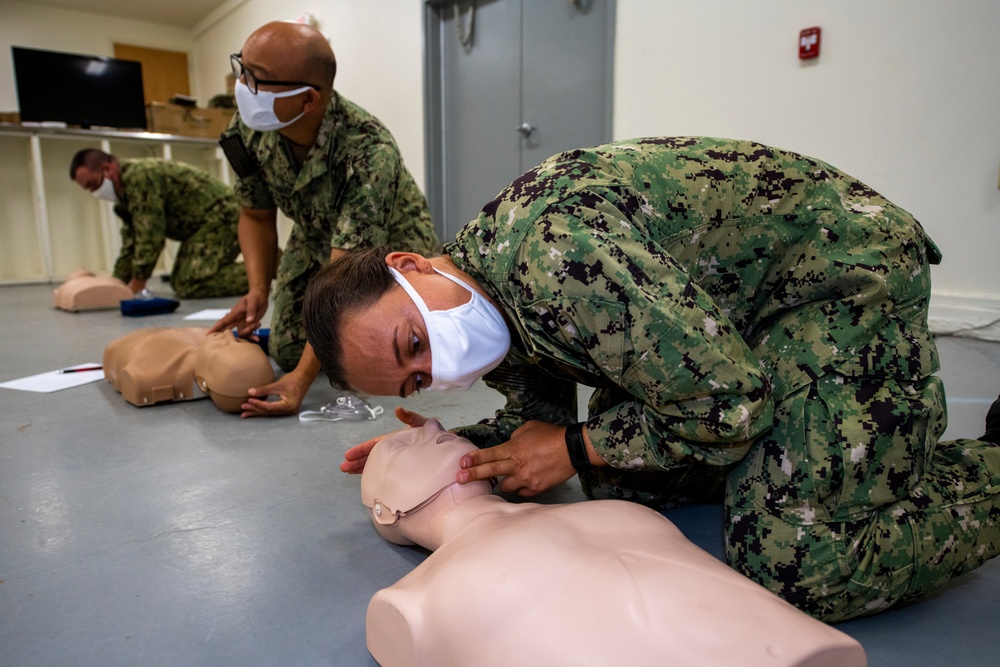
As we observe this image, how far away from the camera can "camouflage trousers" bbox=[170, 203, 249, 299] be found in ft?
16.4

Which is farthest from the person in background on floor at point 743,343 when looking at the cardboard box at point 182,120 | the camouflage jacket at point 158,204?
the cardboard box at point 182,120

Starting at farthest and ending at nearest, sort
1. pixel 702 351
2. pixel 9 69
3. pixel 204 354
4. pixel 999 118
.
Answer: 1. pixel 9 69
2. pixel 999 118
3. pixel 204 354
4. pixel 702 351

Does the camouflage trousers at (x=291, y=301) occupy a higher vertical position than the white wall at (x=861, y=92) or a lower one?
lower

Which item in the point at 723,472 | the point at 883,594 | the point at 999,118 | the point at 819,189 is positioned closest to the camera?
the point at 883,594

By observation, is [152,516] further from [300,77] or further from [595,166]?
[300,77]

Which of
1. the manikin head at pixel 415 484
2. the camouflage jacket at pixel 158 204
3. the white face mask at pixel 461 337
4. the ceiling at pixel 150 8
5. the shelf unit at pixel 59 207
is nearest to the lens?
the white face mask at pixel 461 337

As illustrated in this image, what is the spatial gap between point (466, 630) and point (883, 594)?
660mm

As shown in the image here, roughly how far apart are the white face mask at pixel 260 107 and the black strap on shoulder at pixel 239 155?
23 centimetres

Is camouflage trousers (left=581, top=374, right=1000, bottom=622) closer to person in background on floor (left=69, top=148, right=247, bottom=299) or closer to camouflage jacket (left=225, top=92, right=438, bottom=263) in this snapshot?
camouflage jacket (left=225, top=92, right=438, bottom=263)

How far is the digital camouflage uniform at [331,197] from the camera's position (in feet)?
7.37

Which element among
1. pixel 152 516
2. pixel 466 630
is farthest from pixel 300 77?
pixel 466 630

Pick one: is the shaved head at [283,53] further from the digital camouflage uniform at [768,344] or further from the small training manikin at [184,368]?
the digital camouflage uniform at [768,344]

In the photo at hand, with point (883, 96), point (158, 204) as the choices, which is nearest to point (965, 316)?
point (883, 96)

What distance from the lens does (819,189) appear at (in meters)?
1.15
